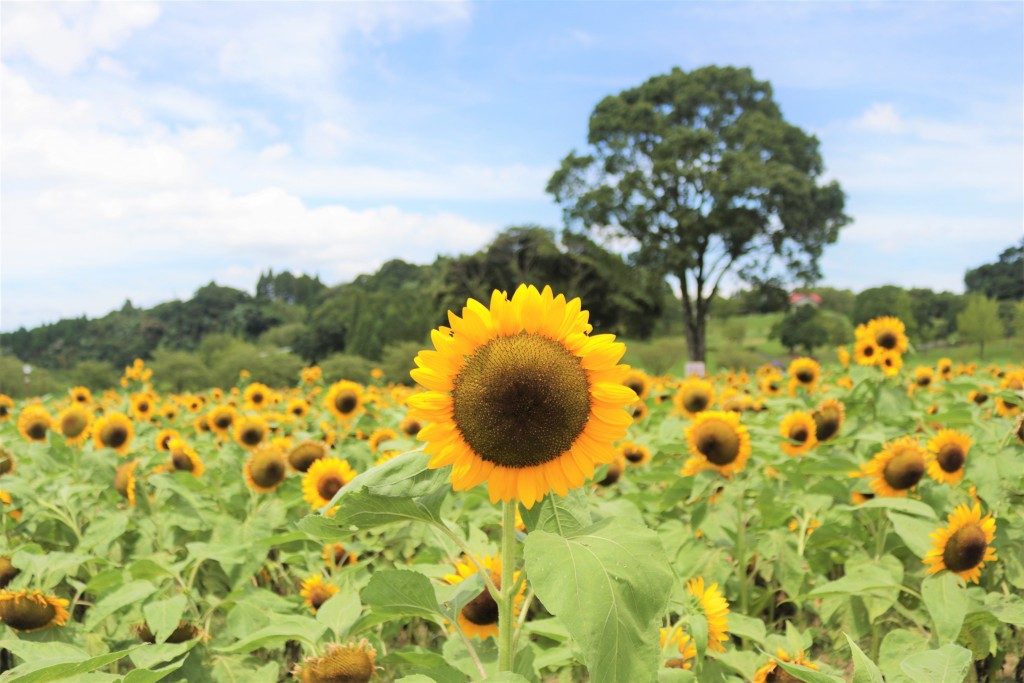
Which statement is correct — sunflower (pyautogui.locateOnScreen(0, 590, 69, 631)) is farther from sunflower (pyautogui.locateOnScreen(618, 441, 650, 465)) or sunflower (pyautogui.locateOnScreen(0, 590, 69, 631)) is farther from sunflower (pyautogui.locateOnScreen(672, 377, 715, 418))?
sunflower (pyautogui.locateOnScreen(672, 377, 715, 418))

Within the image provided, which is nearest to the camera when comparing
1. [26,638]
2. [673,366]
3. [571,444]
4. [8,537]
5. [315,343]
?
[571,444]

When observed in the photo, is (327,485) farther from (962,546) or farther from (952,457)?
(952,457)

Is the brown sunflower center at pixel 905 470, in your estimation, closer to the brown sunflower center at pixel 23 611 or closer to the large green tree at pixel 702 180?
the brown sunflower center at pixel 23 611

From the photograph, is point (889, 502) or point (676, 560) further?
point (676, 560)

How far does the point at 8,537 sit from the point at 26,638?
53.4 inches

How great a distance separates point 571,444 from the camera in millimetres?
1462

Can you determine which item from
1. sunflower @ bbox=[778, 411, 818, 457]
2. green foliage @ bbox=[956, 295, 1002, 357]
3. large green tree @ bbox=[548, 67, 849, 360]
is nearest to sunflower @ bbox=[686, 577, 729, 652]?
sunflower @ bbox=[778, 411, 818, 457]

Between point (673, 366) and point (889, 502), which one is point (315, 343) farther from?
point (889, 502)

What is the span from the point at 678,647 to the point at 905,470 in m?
1.38

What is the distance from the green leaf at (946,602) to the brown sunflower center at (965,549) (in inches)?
1.6

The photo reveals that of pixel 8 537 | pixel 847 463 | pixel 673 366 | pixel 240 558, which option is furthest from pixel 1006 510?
pixel 673 366

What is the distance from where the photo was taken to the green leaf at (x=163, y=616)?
2.12m

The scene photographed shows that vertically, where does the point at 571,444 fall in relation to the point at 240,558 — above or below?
above

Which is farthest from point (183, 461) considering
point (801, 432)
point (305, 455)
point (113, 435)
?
point (801, 432)
